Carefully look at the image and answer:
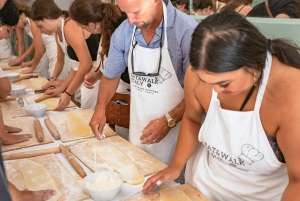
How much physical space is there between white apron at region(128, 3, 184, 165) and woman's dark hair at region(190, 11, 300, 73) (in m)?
0.63

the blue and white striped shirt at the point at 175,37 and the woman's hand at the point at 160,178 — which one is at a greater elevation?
the blue and white striped shirt at the point at 175,37

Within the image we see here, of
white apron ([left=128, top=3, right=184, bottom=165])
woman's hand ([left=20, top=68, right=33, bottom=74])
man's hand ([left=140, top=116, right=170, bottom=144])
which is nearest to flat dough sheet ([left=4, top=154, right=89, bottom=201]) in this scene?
man's hand ([left=140, top=116, right=170, bottom=144])

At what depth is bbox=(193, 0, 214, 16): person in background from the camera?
2896 millimetres

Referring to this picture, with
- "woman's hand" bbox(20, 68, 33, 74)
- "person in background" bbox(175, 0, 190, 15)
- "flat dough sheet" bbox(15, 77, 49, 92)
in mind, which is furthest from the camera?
"woman's hand" bbox(20, 68, 33, 74)

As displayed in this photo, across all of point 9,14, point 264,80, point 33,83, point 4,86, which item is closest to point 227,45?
point 264,80

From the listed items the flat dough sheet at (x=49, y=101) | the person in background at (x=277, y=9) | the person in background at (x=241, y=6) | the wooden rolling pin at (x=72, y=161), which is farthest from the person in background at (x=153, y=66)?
the person in background at (x=241, y=6)

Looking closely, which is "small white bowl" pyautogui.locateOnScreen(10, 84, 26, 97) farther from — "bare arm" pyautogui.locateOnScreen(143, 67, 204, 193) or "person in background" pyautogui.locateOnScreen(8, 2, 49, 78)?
"bare arm" pyautogui.locateOnScreen(143, 67, 204, 193)

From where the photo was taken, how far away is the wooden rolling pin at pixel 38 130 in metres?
1.71

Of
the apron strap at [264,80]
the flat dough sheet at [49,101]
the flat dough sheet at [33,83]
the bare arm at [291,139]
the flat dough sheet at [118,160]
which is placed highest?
the apron strap at [264,80]

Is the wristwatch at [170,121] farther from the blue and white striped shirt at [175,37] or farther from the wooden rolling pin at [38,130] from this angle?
the wooden rolling pin at [38,130]

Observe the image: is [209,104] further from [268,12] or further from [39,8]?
[39,8]

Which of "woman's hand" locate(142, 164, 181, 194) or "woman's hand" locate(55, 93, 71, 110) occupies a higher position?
"woman's hand" locate(142, 164, 181, 194)

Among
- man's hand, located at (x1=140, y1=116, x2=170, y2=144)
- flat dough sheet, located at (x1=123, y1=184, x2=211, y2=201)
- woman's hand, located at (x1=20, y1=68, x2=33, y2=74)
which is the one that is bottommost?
woman's hand, located at (x1=20, y1=68, x2=33, y2=74)

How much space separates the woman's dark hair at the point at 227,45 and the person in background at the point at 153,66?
1.82 feet
